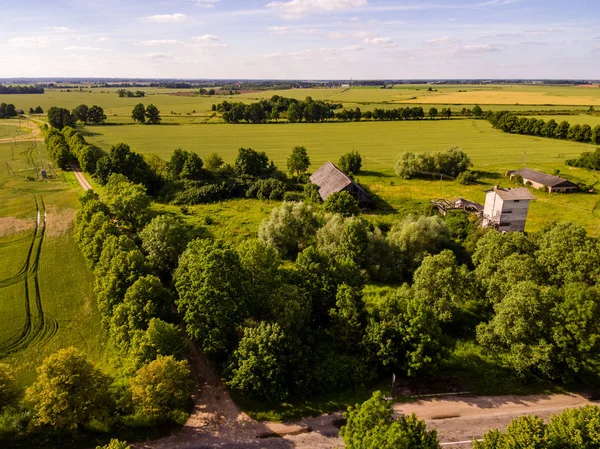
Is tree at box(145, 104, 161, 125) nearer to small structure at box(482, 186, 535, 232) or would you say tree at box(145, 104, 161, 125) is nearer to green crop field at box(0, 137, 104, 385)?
green crop field at box(0, 137, 104, 385)

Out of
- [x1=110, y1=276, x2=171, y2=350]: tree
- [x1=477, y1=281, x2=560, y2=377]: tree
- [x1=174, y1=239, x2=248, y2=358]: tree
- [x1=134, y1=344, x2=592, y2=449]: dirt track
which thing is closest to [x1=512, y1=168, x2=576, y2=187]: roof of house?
[x1=477, y1=281, x2=560, y2=377]: tree

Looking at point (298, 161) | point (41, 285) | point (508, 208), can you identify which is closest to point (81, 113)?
point (298, 161)

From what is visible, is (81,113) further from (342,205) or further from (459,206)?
(459,206)

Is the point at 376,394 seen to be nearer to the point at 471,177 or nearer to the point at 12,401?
the point at 12,401

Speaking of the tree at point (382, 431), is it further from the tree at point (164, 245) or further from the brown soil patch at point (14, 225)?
the brown soil patch at point (14, 225)

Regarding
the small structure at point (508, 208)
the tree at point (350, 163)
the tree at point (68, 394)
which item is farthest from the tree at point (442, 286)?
the tree at point (350, 163)

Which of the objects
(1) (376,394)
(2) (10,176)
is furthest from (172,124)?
(1) (376,394)
